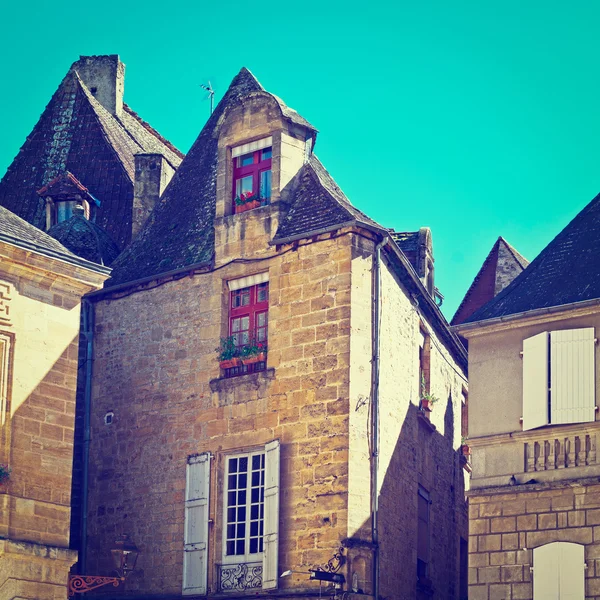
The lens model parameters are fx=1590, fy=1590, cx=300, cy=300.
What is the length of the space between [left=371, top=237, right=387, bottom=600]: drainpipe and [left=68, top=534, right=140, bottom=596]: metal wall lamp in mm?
3485

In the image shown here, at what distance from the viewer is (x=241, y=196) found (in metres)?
24.7

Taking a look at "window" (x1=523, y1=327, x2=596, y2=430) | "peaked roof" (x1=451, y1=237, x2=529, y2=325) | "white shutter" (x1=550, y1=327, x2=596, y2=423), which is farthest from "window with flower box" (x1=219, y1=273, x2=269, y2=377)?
"peaked roof" (x1=451, y1=237, x2=529, y2=325)

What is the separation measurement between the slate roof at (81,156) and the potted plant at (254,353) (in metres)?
4.84

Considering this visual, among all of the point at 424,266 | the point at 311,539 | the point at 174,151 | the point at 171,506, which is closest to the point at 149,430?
the point at 171,506

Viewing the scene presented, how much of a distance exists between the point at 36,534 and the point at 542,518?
258 inches

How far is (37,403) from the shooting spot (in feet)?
68.5

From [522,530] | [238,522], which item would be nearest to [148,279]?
[238,522]

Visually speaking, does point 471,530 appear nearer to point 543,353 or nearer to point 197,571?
point 543,353

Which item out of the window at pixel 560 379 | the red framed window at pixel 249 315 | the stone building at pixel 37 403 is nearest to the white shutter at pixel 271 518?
the red framed window at pixel 249 315

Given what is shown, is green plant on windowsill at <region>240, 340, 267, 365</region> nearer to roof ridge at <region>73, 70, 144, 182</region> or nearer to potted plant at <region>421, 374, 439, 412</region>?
potted plant at <region>421, 374, 439, 412</region>

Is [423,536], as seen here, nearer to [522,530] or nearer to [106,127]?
[522,530]

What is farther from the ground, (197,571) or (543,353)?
(543,353)

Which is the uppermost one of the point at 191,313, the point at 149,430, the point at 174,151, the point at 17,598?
the point at 174,151

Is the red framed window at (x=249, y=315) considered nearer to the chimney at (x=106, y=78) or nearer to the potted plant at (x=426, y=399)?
the potted plant at (x=426, y=399)
